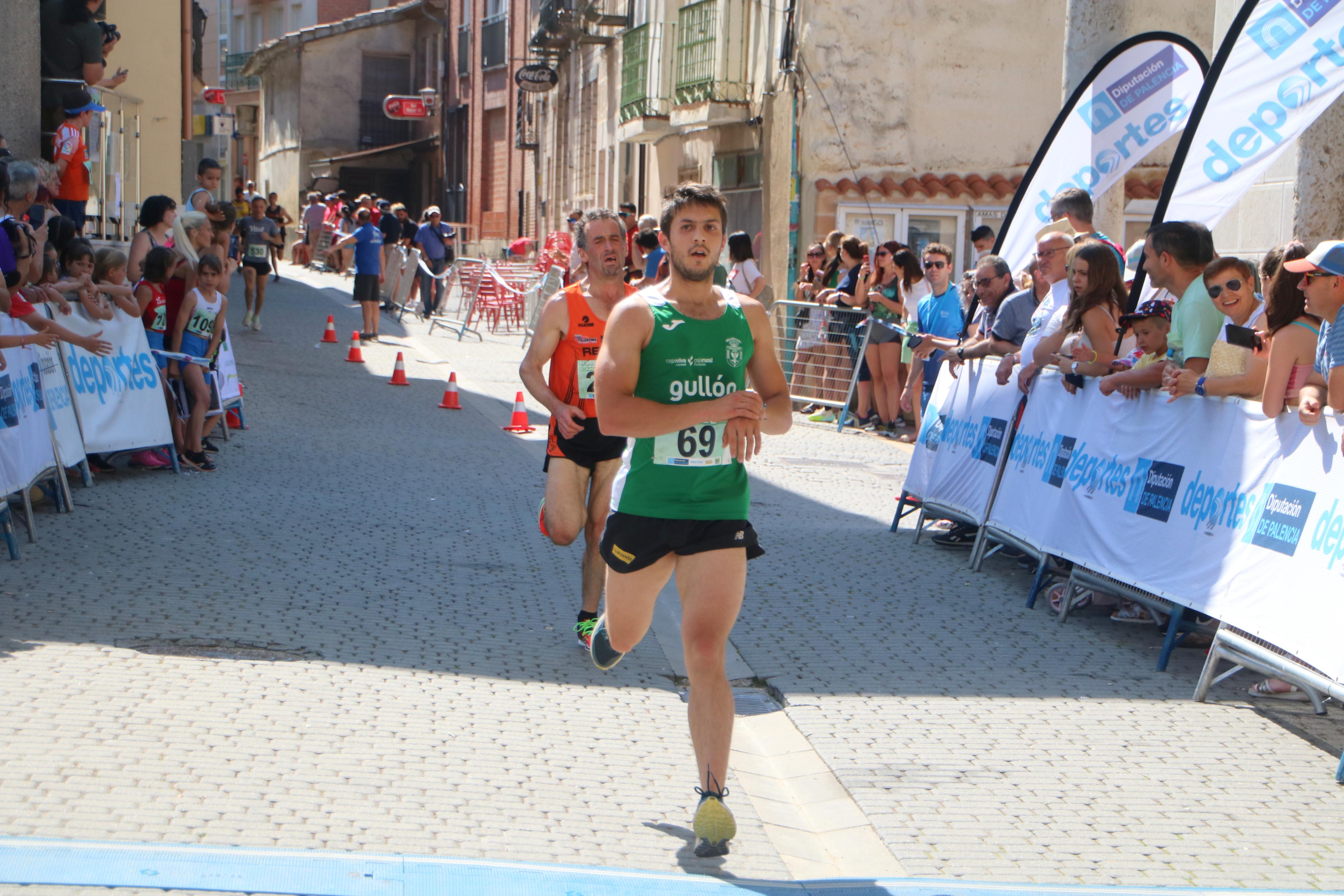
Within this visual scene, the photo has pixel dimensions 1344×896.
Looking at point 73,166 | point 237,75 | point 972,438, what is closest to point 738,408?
point 972,438

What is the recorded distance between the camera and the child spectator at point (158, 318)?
1068 cm

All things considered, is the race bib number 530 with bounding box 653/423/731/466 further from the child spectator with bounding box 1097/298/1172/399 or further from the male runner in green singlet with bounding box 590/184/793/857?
the child spectator with bounding box 1097/298/1172/399

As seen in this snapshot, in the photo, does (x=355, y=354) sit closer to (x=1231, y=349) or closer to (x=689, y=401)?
(x=1231, y=349)

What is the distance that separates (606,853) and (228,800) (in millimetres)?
1146

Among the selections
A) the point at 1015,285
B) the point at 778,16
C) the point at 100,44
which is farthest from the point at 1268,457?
the point at 778,16

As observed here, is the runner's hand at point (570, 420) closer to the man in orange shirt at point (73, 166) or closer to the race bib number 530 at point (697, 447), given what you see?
the race bib number 530 at point (697, 447)

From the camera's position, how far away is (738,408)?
417cm

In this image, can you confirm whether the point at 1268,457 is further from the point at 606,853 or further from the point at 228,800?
the point at 228,800

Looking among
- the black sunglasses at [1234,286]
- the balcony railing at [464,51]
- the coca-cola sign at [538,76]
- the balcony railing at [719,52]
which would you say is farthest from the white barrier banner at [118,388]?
the balcony railing at [464,51]

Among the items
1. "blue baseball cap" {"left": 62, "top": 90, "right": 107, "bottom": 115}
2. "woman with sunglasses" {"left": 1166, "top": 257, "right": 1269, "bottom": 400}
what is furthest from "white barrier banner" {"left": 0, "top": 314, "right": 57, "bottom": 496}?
"blue baseball cap" {"left": 62, "top": 90, "right": 107, "bottom": 115}

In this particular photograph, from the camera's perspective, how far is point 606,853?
4125mm

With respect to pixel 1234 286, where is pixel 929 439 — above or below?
below

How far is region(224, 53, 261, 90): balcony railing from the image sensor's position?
63219mm

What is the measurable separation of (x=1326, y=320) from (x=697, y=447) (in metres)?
2.93
